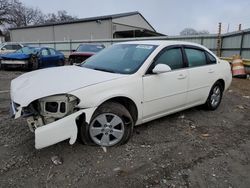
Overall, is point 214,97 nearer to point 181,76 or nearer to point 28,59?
point 181,76

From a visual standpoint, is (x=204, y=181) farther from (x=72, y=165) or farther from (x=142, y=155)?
(x=72, y=165)

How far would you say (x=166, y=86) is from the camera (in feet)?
12.9

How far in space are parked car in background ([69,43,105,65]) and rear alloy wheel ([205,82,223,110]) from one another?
7056mm

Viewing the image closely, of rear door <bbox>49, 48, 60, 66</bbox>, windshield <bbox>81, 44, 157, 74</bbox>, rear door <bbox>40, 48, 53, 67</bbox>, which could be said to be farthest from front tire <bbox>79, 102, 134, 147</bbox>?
rear door <bbox>49, 48, 60, 66</bbox>

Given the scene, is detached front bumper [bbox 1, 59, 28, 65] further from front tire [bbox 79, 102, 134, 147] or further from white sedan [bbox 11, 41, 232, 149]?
front tire [bbox 79, 102, 134, 147]

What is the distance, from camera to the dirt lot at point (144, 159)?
2637 mm

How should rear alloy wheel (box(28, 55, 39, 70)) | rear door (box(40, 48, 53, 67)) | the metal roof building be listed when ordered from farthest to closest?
the metal roof building, rear door (box(40, 48, 53, 67)), rear alloy wheel (box(28, 55, 39, 70))

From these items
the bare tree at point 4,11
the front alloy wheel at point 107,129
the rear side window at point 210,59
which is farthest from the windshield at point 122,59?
the bare tree at point 4,11

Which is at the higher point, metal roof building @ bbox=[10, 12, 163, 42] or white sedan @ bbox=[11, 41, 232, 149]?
metal roof building @ bbox=[10, 12, 163, 42]

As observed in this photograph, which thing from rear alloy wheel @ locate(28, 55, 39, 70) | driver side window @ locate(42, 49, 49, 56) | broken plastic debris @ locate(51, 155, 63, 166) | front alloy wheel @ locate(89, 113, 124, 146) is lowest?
broken plastic debris @ locate(51, 155, 63, 166)

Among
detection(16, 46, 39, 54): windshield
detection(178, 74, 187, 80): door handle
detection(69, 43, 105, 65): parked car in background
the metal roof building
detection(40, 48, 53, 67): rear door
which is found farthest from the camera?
the metal roof building

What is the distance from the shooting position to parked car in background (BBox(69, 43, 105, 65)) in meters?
11.1

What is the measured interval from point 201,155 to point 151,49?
6.13ft

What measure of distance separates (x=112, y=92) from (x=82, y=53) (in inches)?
337
